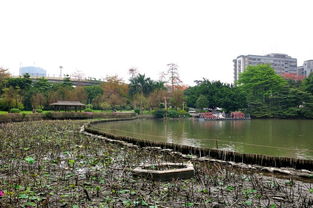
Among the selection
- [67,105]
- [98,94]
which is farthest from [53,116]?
[98,94]

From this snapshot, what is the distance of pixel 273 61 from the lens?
97250 mm

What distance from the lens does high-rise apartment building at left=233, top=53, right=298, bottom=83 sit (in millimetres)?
94494

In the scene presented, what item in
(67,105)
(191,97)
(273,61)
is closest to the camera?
(67,105)

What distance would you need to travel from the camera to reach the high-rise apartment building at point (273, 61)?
94.5 m

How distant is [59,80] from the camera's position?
210 ft

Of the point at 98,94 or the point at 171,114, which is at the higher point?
the point at 98,94

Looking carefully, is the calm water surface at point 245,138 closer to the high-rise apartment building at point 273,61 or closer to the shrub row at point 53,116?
the shrub row at point 53,116

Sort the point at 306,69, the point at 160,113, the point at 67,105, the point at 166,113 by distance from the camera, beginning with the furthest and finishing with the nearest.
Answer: the point at 306,69, the point at 160,113, the point at 166,113, the point at 67,105

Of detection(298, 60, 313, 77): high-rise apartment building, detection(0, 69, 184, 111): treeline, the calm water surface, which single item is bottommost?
the calm water surface

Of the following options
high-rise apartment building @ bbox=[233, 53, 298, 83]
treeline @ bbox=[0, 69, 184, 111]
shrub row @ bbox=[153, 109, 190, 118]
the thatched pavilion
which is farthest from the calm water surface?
high-rise apartment building @ bbox=[233, 53, 298, 83]

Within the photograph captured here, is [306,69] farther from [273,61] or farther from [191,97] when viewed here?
[191,97]

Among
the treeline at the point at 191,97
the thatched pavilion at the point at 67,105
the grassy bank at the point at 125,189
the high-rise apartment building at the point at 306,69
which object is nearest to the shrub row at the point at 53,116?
the thatched pavilion at the point at 67,105

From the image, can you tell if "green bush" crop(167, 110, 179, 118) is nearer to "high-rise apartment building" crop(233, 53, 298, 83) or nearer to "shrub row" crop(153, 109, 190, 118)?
"shrub row" crop(153, 109, 190, 118)

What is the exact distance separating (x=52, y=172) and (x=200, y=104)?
4111 cm
